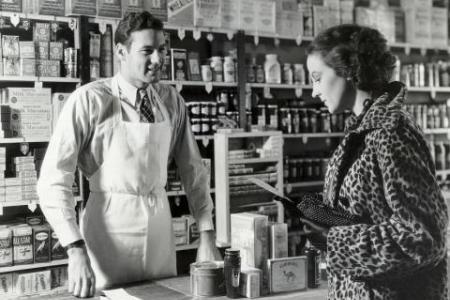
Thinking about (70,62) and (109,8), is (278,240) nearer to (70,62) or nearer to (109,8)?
(70,62)

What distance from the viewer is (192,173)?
→ 110 inches

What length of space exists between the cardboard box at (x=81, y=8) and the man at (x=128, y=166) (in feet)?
6.70

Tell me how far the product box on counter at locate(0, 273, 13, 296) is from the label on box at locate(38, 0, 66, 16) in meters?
2.05

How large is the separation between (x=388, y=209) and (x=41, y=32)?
148 inches

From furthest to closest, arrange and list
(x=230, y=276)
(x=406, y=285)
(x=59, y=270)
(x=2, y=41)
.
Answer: (x=59, y=270), (x=2, y=41), (x=230, y=276), (x=406, y=285)

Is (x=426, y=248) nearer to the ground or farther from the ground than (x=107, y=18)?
nearer to the ground

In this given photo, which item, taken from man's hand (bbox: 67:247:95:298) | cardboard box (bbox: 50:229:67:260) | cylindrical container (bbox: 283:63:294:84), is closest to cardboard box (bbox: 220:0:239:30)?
cylindrical container (bbox: 283:63:294:84)

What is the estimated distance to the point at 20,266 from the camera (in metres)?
4.50

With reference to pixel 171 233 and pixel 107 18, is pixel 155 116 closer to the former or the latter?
pixel 171 233

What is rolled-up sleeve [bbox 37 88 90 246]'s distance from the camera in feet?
7.44

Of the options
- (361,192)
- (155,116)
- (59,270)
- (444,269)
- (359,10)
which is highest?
(359,10)

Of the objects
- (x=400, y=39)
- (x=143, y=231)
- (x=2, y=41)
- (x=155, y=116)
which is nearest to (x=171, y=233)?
(x=143, y=231)

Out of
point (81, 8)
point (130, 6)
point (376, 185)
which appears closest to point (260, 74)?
point (130, 6)

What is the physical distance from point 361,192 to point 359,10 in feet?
17.1
